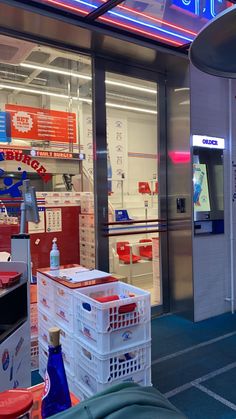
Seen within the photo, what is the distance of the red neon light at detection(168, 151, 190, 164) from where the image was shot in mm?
4078

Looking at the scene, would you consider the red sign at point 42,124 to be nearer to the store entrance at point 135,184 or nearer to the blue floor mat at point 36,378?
the store entrance at point 135,184

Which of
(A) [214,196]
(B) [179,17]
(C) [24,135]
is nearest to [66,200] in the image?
(C) [24,135]

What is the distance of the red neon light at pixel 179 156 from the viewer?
13.4 ft

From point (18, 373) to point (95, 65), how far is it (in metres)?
3.09

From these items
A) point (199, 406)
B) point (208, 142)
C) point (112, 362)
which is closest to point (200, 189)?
point (208, 142)

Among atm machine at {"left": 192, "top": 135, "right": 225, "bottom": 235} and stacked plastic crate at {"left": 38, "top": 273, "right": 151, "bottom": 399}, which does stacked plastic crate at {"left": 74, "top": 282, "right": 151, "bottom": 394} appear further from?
atm machine at {"left": 192, "top": 135, "right": 225, "bottom": 235}

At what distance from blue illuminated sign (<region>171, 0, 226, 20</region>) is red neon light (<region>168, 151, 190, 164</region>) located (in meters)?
1.46

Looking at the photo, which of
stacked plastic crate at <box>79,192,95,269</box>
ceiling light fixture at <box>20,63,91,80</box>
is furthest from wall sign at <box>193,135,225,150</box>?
ceiling light fixture at <box>20,63,91,80</box>

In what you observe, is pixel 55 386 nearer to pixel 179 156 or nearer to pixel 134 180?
pixel 134 180

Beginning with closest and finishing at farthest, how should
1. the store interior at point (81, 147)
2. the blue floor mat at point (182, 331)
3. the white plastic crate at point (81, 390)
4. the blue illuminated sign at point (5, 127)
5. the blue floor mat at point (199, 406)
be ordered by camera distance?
the white plastic crate at point (81, 390), the blue floor mat at point (199, 406), the blue illuminated sign at point (5, 127), the blue floor mat at point (182, 331), the store interior at point (81, 147)

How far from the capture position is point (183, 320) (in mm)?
4137

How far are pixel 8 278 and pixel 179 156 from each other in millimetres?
2973

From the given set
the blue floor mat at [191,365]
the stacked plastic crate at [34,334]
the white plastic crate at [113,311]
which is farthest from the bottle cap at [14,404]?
the stacked plastic crate at [34,334]

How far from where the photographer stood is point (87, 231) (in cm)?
385
